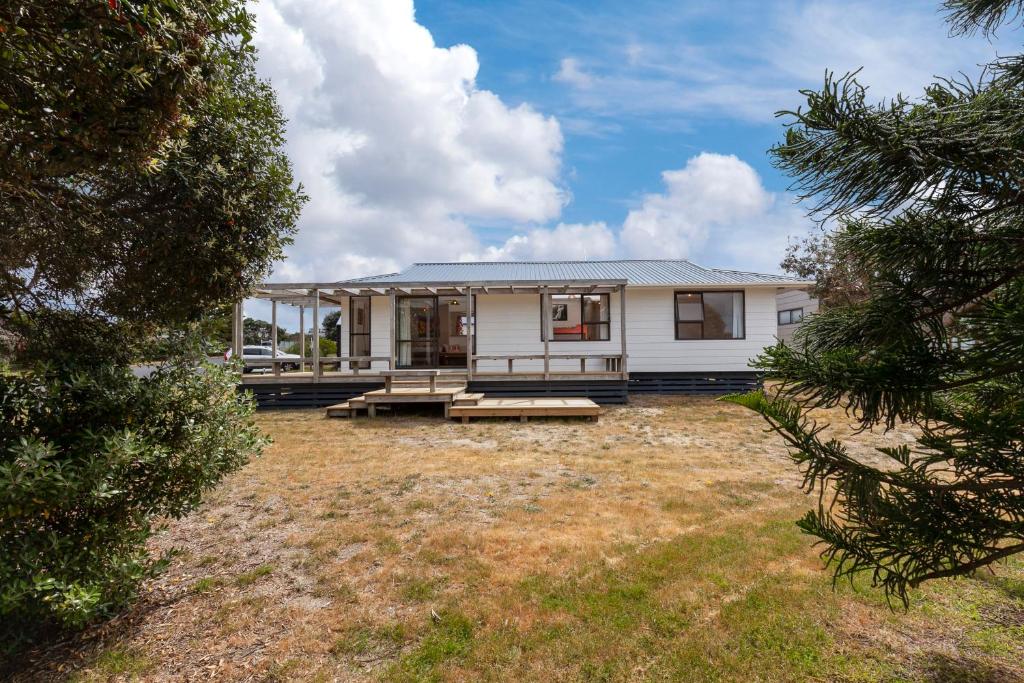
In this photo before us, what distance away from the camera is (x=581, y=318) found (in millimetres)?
14641

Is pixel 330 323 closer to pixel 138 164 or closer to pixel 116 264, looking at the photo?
pixel 116 264

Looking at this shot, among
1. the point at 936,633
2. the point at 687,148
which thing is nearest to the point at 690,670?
the point at 936,633

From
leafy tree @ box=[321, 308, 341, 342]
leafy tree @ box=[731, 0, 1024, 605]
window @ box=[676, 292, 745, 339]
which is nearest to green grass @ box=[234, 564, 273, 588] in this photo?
leafy tree @ box=[731, 0, 1024, 605]

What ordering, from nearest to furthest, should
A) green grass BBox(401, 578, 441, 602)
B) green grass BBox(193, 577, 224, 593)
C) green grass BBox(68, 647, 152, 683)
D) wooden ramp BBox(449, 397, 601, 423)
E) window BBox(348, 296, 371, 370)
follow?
green grass BBox(68, 647, 152, 683) → green grass BBox(401, 578, 441, 602) → green grass BBox(193, 577, 224, 593) → wooden ramp BBox(449, 397, 601, 423) → window BBox(348, 296, 371, 370)

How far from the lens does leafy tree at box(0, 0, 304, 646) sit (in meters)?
2.13

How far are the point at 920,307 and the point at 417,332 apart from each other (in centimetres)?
1447

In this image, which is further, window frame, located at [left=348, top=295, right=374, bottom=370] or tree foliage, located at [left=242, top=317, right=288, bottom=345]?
tree foliage, located at [left=242, top=317, right=288, bottom=345]

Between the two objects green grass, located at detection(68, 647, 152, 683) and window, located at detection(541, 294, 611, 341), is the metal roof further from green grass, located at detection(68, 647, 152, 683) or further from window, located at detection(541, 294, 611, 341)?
green grass, located at detection(68, 647, 152, 683)

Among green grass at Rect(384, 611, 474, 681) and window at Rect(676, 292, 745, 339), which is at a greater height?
window at Rect(676, 292, 745, 339)

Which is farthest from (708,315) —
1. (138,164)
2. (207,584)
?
(138,164)

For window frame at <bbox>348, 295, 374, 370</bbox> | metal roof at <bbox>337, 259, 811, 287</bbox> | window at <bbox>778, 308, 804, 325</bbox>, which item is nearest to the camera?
metal roof at <bbox>337, 259, 811, 287</bbox>

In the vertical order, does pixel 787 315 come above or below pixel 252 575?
above

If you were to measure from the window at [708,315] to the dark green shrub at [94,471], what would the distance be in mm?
13066

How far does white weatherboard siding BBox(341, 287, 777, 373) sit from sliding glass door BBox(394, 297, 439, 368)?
61 centimetres
